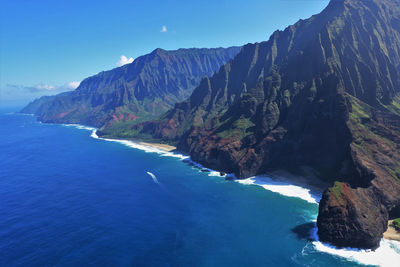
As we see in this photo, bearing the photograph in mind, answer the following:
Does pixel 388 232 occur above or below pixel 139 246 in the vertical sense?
above

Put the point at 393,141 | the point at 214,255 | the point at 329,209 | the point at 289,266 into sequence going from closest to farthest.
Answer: the point at 289,266 → the point at 214,255 → the point at 329,209 → the point at 393,141

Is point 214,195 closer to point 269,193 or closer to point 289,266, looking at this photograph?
point 269,193

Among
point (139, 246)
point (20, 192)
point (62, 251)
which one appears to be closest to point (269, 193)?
point (139, 246)

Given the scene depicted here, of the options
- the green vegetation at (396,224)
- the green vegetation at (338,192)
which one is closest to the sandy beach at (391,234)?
the green vegetation at (396,224)

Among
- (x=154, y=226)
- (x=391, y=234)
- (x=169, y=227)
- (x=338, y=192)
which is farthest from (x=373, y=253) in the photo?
(x=154, y=226)

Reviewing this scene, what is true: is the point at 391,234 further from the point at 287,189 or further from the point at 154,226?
the point at 154,226

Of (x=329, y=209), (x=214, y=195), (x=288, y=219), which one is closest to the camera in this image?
(x=329, y=209)
